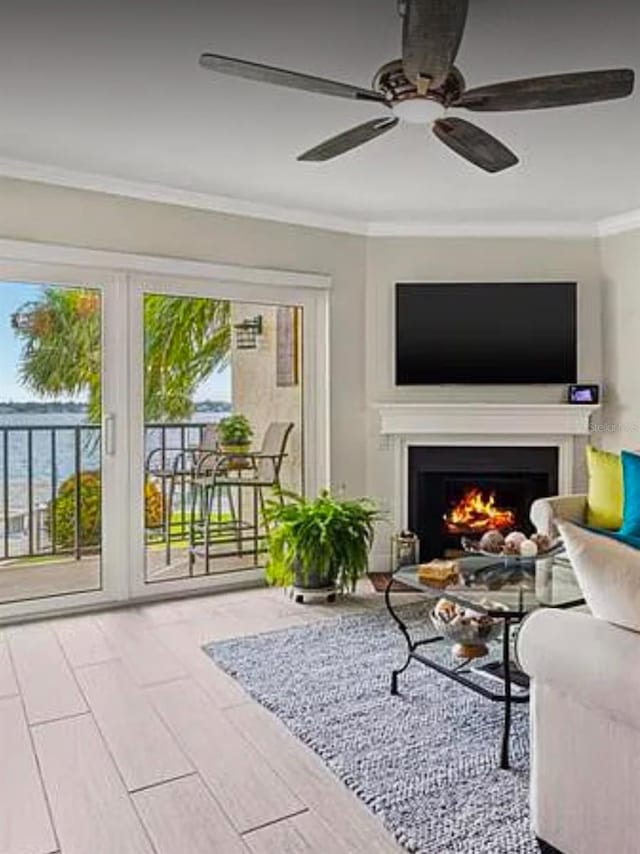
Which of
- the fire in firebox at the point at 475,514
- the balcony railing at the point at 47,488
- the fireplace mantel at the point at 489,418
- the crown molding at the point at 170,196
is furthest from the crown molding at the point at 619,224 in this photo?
the balcony railing at the point at 47,488

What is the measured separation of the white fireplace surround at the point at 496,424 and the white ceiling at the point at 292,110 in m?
1.33

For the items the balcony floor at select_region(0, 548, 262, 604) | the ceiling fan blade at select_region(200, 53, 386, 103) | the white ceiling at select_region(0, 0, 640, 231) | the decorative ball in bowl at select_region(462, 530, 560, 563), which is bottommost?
the balcony floor at select_region(0, 548, 262, 604)

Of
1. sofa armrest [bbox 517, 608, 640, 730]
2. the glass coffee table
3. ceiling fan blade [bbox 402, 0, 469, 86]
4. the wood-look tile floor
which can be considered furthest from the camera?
the glass coffee table

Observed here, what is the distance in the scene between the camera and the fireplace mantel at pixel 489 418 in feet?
16.1

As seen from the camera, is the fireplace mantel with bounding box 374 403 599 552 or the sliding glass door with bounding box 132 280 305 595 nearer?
the sliding glass door with bounding box 132 280 305 595

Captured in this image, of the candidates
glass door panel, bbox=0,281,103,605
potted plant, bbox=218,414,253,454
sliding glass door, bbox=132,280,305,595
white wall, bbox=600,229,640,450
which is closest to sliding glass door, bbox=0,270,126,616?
glass door panel, bbox=0,281,103,605

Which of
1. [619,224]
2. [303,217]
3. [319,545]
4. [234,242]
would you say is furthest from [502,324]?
[319,545]

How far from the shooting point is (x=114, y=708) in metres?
2.81

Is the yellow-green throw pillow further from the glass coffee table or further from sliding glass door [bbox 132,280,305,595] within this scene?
sliding glass door [bbox 132,280,305,595]

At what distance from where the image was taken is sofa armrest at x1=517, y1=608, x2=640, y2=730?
160 centimetres

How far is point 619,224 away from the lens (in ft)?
16.2

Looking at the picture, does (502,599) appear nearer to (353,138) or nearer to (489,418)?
(353,138)

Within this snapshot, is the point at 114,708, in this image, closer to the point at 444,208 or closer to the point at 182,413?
the point at 182,413

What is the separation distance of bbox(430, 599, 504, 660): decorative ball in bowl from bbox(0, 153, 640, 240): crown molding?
2858mm
